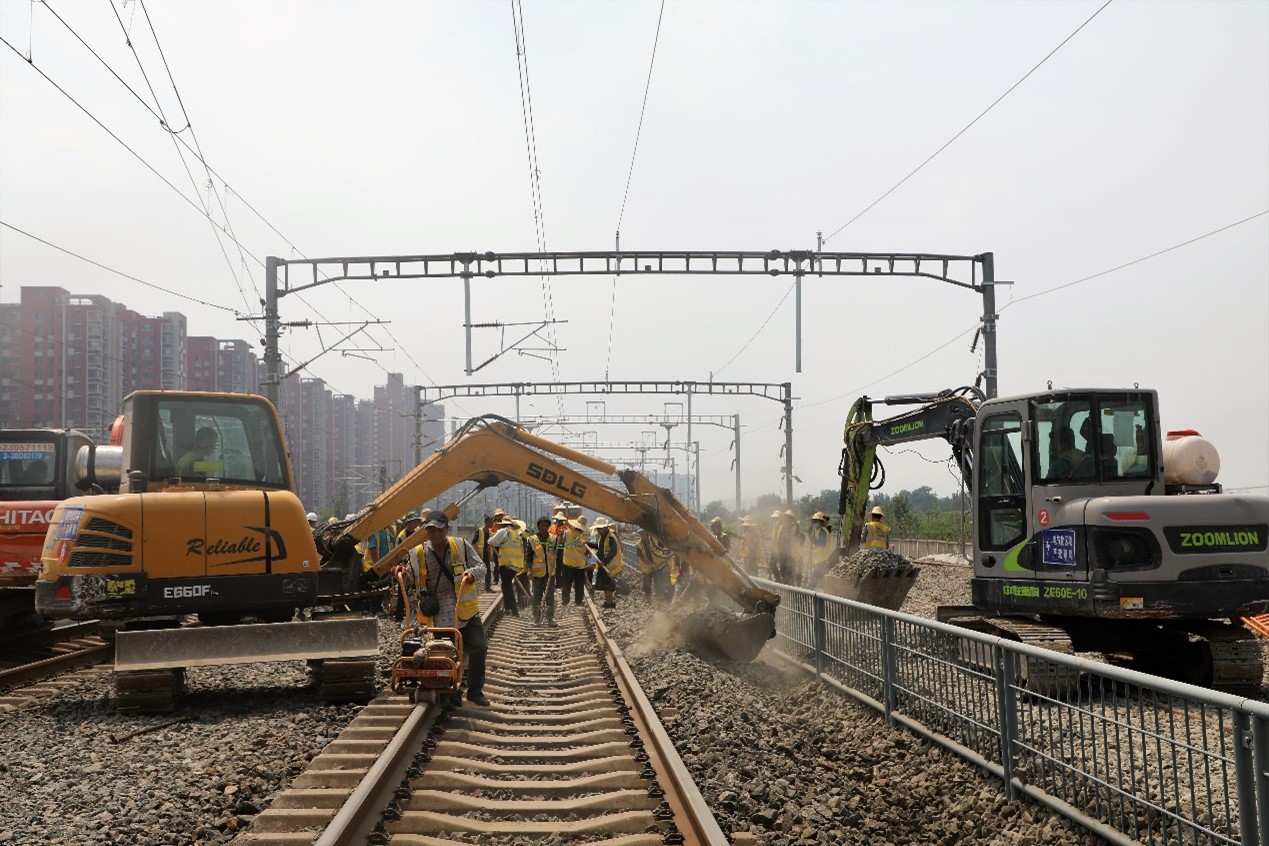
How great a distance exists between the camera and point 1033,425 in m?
11.0

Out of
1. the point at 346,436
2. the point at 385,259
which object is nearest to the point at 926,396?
the point at 385,259

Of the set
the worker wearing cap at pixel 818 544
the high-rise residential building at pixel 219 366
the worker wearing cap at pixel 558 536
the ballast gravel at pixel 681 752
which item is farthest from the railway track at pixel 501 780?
the high-rise residential building at pixel 219 366

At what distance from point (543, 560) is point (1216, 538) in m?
12.0

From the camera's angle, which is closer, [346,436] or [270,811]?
[270,811]

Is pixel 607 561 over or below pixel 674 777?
over

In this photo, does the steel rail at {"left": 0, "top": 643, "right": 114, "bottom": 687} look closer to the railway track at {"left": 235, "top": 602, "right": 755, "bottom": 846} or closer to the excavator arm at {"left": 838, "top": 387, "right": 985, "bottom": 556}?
the railway track at {"left": 235, "top": 602, "right": 755, "bottom": 846}

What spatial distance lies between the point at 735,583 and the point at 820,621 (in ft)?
5.94

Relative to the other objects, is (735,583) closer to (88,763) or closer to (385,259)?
(88,763)

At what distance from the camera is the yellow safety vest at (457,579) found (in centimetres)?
1028

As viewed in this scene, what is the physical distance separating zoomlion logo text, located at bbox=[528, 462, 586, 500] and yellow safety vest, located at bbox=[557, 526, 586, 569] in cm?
820

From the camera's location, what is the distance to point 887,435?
14.7 m

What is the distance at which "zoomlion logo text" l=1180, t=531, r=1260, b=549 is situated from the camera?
10.0 metres

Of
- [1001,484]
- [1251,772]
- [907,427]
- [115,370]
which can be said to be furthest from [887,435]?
[115,370]

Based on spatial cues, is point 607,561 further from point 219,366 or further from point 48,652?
point 219,366
